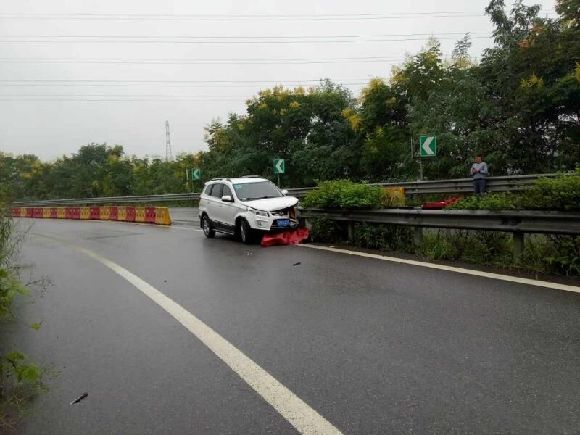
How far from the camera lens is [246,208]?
40.8 feet

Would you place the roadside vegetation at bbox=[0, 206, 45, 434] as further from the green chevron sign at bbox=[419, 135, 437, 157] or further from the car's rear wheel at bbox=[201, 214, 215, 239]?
the green chevron sign at bbox=[419, 135, 437, 157]

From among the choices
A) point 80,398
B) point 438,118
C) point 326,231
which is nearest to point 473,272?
point 326,231

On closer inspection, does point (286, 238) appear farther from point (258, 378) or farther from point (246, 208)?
point (258, 378)

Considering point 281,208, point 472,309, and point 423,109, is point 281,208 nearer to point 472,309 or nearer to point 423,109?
point 472,309

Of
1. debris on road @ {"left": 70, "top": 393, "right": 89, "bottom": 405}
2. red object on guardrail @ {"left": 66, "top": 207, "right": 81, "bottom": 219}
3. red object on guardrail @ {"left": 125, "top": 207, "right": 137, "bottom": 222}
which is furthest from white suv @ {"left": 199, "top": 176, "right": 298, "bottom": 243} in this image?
red object on guardrail @ {"left": 66, "top": 207, "right": 81, "bottom": 219}

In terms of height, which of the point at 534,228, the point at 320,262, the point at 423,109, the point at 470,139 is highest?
the point at 423,109

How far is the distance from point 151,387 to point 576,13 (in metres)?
23.2

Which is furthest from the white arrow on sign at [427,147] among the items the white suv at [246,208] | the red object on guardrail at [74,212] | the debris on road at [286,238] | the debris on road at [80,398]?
the red object on guardrail at [74,212]

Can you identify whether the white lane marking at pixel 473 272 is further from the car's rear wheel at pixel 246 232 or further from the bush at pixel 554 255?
the car's rear wheel at pixel 246 232

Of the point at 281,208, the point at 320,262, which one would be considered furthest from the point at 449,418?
the point at 281,208

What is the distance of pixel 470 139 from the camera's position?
21.7 meters

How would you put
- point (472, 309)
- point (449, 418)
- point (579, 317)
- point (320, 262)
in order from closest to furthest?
point (449, 418), point (579, 317), point (472, 309), point (320, 262)

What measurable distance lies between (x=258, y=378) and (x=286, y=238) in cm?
831

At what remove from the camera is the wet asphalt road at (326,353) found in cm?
315
